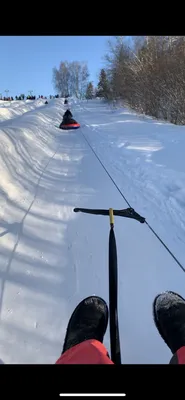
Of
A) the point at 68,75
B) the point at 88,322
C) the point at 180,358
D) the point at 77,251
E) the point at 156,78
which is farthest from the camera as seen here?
the point at 68,75

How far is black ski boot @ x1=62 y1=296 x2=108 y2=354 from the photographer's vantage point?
171 cm

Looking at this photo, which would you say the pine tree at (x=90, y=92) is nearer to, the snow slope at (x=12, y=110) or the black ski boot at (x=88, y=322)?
the snow slope at (x=12, y=110)

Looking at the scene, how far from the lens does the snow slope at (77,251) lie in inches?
72.6

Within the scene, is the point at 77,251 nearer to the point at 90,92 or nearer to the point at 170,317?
the point at 170,317

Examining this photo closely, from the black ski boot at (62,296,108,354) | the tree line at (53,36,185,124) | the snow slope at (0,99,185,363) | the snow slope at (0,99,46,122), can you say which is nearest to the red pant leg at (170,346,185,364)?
the snow slope at (0,99,185,363)

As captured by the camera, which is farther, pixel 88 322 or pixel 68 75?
pixel 68 75

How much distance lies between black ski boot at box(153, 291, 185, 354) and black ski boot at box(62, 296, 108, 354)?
373mm

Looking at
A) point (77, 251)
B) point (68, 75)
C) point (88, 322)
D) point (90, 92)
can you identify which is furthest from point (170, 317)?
point (90, 92)

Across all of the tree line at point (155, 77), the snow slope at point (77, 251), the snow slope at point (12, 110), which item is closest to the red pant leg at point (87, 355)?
the snow slope at point (77, 251)

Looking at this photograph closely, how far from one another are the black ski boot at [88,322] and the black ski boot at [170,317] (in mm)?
373

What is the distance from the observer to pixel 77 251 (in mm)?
2701

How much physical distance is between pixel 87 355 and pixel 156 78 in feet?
51.9
